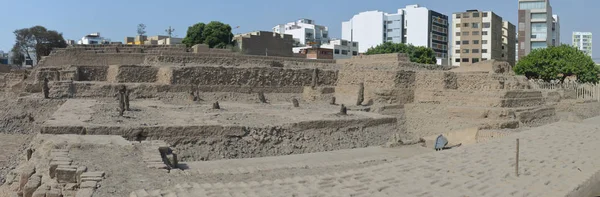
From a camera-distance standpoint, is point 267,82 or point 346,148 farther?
point 267,82

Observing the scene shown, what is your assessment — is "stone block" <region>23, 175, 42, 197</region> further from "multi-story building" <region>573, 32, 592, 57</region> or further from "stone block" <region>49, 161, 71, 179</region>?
"multi-story building" <region>573, 32, 592, 57</region>

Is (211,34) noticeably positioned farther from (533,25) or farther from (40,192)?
(533,25)

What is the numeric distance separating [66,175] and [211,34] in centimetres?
3668

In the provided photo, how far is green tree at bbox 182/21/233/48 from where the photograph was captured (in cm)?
4200

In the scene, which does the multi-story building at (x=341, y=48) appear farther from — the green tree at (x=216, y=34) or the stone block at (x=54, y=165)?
the stone block at (x=54, y=165)

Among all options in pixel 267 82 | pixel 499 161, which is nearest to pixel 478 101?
pixel 267 82

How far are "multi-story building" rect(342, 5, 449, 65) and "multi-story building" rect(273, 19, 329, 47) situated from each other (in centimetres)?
580

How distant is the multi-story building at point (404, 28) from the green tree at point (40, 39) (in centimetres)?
3798

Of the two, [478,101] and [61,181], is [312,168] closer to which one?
[61,181]

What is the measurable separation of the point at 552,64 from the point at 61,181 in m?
35.2

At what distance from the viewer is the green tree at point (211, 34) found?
138 feet

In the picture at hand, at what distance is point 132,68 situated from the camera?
20625mm

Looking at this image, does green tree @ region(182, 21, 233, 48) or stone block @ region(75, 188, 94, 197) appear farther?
green tree @ region(182, 21, 233, 48)

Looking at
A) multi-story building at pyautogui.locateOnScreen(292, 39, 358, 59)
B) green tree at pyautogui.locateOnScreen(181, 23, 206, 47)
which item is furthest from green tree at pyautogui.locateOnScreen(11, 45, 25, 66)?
multi-story building at pyautogui.locateOnScreen(292, 39, 358, 59)
